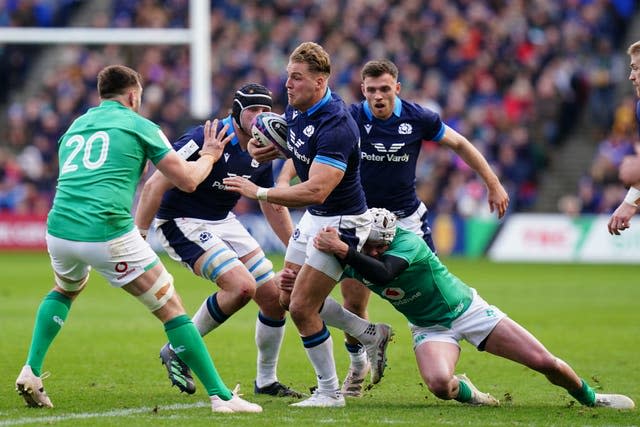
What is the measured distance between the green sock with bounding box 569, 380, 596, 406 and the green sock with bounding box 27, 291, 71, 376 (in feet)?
12.3

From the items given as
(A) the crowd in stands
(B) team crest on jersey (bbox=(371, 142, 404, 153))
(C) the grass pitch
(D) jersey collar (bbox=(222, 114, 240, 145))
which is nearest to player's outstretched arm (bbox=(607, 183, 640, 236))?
(C) the grass pitch

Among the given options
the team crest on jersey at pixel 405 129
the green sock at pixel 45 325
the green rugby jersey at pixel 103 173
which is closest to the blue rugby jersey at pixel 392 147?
the team crest on jersey at pixel 405 129

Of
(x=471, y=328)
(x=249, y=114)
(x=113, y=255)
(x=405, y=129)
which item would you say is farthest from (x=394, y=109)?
(x=113, y=255)

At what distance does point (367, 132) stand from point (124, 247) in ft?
9.68

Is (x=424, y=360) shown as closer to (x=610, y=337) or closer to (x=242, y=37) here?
(x=610, y=337)

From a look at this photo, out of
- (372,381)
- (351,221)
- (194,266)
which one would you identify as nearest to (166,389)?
(194,266)

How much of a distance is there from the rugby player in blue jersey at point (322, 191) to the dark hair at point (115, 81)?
97 centimetres

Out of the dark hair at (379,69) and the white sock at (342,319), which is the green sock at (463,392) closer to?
the white sock at (342,319)

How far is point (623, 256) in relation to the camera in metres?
25.1

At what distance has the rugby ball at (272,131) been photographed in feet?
27.9

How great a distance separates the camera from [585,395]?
825 cm

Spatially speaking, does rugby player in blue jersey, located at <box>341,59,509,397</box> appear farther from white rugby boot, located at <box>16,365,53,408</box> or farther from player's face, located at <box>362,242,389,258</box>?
white rugby boot, located at <box>16,365,53,408</box>

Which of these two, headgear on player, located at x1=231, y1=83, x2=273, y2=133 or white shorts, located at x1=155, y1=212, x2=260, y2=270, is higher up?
headgear on player, located at x1=231, y1=83, x2=273, y2=133

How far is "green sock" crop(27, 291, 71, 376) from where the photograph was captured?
811 cm
